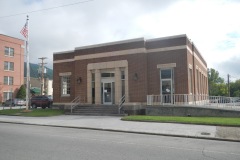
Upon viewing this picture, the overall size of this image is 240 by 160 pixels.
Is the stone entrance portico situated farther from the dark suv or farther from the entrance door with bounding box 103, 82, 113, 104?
the dark suv

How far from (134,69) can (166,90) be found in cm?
357

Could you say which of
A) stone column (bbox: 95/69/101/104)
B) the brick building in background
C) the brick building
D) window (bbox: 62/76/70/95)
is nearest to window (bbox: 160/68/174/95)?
the brick building

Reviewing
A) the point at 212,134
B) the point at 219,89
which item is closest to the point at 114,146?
the point at 212,134

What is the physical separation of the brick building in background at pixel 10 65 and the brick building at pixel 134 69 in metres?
30.9

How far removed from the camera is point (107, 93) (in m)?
24.8

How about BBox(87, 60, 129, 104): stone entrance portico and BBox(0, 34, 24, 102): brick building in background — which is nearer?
BBox(87, 60, 129, 104): stone entrance portico

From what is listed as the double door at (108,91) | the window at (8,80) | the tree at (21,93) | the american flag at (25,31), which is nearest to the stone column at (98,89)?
the double door at (108,91)

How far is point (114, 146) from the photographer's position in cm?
859

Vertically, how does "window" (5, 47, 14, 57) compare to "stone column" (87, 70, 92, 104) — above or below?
above

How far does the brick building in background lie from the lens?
51344 millimetres

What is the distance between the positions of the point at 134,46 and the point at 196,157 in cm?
1717

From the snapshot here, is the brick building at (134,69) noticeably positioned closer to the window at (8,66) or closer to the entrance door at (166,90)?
the entrance door at (166,90)

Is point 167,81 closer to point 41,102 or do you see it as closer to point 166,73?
point 166,73

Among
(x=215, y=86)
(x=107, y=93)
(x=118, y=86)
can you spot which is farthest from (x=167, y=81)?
(x=215, y=86)
